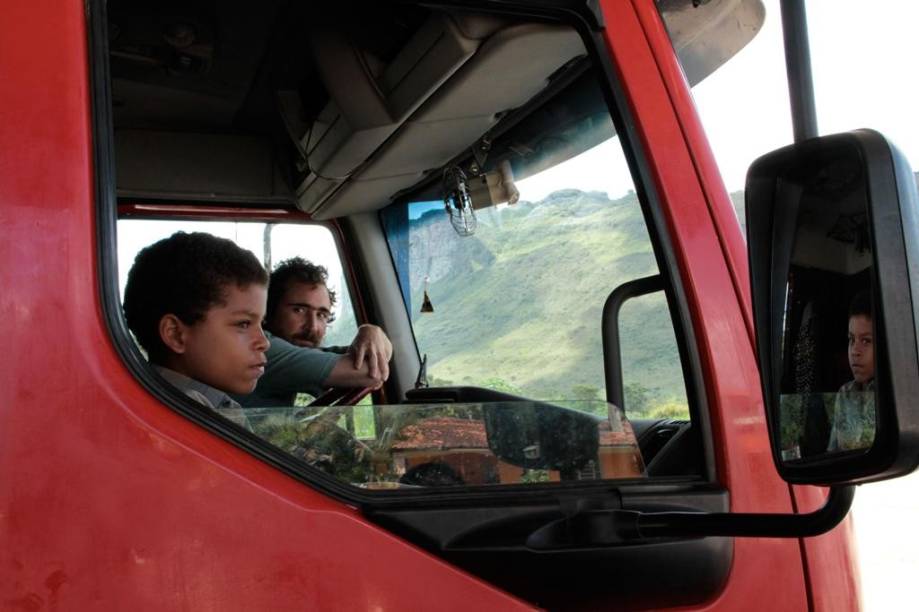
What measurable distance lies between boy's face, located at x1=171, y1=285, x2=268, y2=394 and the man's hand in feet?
2.01

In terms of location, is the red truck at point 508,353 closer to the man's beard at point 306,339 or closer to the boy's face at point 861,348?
the boy's face at point 861,348

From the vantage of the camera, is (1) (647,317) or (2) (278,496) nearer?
(2) (278,496)

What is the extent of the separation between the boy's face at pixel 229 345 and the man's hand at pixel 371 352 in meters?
0.61

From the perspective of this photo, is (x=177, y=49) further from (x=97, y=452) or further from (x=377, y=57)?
(x=97, y=452)

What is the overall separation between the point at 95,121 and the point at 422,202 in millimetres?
1688

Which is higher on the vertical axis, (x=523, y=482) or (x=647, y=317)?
(x=647, y=317)

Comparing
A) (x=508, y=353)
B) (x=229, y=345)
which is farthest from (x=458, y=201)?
(x=229, y=345)

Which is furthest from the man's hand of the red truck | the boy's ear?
the boy's ear

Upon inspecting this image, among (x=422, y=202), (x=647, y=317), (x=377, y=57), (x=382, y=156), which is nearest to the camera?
(x=647, y=317)

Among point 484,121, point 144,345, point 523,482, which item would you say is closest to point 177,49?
point 484,121

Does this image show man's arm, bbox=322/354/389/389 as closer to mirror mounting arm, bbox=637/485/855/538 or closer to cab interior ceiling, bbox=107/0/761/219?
cab interior ceiling, bbox=107/0/761/219

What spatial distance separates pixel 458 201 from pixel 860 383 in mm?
1411

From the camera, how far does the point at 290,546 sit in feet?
3.34

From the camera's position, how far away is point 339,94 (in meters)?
1.89
